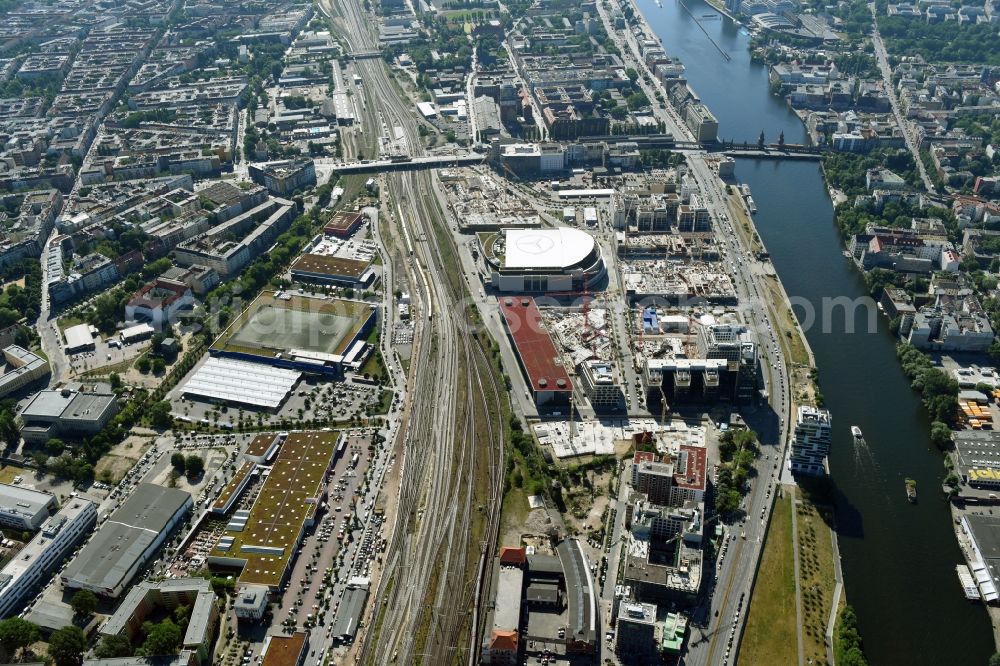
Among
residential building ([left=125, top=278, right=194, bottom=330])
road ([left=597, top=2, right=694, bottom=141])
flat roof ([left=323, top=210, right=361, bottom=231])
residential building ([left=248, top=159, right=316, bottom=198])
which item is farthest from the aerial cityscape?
flat roof ([left=323, top=210, right=361, bottom=231])

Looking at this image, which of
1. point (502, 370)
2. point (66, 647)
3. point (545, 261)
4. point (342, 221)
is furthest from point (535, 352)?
point (66, 647)

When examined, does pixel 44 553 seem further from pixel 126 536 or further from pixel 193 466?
pixel 193 466

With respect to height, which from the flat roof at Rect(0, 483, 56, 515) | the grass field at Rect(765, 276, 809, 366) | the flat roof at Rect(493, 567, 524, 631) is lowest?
the flat roof at Rect(0, 483, 56, 515)

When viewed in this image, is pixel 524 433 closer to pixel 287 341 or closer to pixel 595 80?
pixel 287 341

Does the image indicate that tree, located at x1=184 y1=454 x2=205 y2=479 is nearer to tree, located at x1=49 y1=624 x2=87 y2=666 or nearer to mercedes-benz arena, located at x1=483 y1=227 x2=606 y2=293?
tree, located at x1=49 y1=624 x2=87 y2=666

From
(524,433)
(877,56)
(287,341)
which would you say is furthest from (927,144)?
(287,341)
